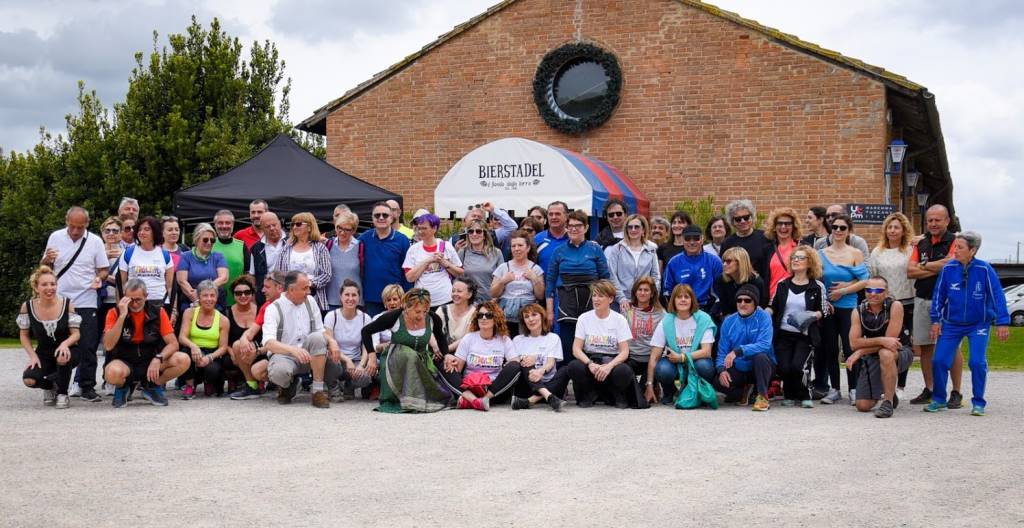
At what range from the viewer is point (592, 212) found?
15.9 meters

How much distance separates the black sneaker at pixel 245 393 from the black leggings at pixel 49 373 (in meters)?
1.51

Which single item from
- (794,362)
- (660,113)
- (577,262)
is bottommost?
(794,362)

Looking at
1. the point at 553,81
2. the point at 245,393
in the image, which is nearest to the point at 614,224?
the point at 245,393

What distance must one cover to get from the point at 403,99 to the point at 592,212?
19.8 feet

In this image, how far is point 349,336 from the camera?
393 inches

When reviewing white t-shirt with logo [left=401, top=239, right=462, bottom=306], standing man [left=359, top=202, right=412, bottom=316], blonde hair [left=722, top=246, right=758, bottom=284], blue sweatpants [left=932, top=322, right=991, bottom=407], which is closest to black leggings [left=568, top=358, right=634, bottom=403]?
blonde hair [left=722, top=246, right=758, bottom=284]

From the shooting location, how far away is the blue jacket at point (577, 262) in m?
9.95

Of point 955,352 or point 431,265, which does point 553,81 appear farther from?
point 955,352

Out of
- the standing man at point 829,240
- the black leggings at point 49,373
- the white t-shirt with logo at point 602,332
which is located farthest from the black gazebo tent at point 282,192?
the standing man at point 829,240

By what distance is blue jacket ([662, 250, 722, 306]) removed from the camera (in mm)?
10070

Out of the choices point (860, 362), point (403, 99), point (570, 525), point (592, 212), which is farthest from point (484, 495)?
point (403, 99)

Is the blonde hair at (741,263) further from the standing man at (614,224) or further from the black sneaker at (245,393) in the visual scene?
the black sneaker at (245,393)

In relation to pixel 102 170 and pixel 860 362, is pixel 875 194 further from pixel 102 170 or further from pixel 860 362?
pixel 102 170

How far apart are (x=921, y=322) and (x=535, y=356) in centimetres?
365
